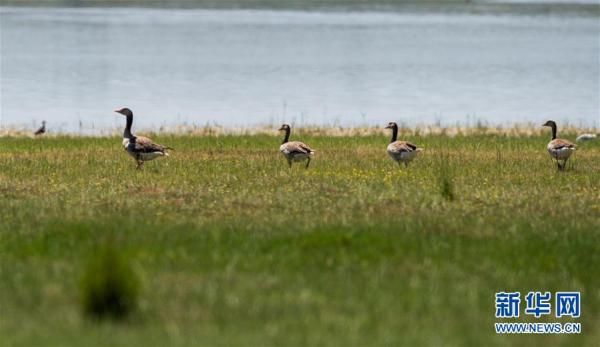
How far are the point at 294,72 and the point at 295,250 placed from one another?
7631 cm

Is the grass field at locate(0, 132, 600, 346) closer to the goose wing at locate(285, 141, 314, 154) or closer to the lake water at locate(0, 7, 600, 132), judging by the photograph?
the goose wing at locate(285, 141, 314, 154)

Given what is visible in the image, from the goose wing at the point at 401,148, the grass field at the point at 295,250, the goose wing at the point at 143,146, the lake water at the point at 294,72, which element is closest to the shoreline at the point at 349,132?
the lake water at the point at 294,72

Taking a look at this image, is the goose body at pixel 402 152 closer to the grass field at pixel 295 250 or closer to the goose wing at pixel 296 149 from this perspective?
the grass field at pixel 295 250

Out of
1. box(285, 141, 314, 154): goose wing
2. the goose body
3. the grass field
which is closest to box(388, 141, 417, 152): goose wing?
the goose body

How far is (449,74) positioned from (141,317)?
7955cm

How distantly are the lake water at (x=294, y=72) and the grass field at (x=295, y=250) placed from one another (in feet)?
91.2

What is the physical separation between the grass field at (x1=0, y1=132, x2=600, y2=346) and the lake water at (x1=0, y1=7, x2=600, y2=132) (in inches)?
1095

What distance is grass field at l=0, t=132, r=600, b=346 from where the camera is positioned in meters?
12.1

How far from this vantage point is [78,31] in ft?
483

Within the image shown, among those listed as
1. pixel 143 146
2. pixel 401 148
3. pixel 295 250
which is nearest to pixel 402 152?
pixel 401 148

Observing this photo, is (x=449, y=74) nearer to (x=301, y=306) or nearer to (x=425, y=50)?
(x=425, y=50)

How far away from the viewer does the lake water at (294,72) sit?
199ft

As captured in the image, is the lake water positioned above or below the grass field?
above

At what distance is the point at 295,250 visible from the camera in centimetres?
1570
